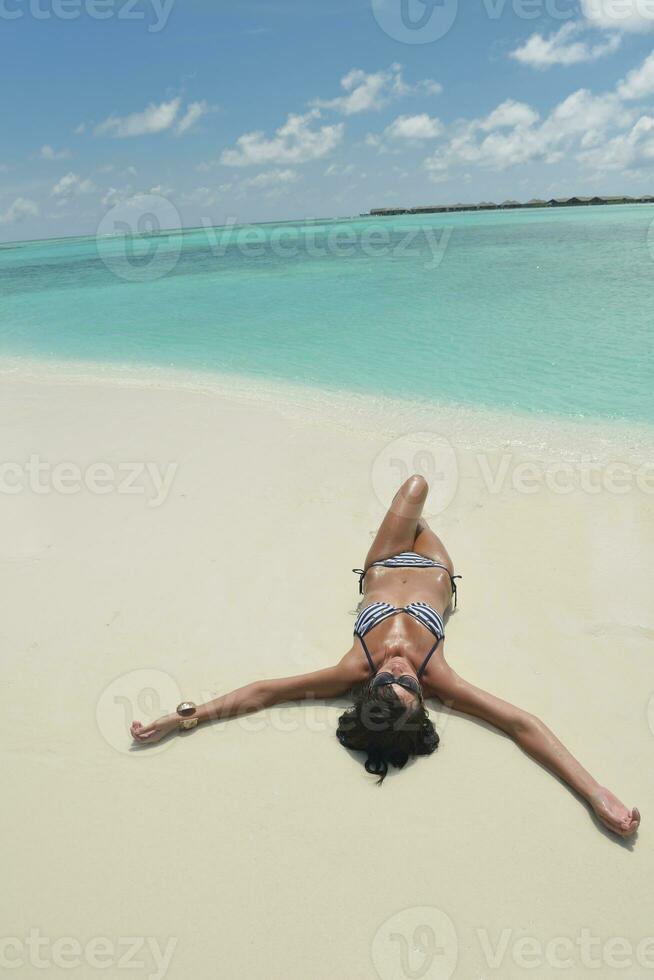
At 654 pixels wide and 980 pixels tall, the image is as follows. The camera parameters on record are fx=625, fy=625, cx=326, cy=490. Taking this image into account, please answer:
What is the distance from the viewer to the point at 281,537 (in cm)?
482

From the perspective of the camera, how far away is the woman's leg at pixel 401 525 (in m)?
4.14

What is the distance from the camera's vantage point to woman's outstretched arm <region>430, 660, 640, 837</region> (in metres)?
2.63

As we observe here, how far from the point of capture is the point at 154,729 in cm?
312

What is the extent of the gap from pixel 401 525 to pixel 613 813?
2.01m

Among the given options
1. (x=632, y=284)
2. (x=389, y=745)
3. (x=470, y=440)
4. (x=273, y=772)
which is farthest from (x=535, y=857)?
(x=632, y=284)

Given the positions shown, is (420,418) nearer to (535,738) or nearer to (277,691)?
(277,691)

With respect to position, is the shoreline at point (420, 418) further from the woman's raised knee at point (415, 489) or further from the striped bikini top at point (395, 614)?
the striped bikini top at point (395, 614)

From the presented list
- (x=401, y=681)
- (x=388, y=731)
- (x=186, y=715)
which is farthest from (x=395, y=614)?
(x=186, y=715)

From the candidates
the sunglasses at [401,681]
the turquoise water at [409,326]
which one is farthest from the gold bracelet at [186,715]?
the turquoise water at [409,326]

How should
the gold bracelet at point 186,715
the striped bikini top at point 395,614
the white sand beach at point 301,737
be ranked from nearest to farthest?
the white sand beach at point 301,737 → the gold bracelet at point 186,715 → the striped bikini top at point 395,614

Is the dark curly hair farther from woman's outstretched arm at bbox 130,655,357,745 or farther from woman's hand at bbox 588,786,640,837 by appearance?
woman's hand at bbox 588,786,640,837

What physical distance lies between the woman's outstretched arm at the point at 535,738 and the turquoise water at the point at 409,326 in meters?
5.05

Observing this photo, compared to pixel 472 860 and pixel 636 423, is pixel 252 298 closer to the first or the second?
pixel 636 423

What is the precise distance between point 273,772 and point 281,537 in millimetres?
2093
